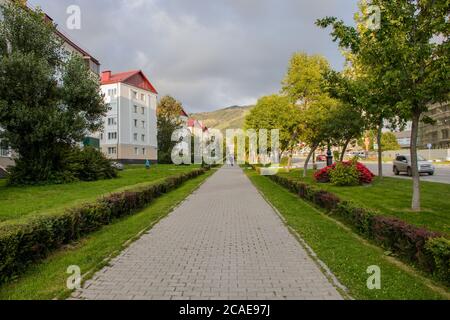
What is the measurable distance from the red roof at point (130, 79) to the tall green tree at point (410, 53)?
4917 cm

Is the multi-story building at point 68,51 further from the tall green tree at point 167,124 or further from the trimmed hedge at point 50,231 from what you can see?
the tall green tree at point 167,124

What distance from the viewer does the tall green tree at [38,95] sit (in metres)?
18.4

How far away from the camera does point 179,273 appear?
211 inches

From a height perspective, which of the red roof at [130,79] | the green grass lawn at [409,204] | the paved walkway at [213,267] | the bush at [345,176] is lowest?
the paved walkway at [213,267]

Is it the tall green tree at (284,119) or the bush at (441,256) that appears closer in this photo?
the bush at (441,256)

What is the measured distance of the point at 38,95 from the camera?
64.7 ft

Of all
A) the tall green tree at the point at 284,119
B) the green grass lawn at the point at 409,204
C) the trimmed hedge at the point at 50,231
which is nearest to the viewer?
the trimmed hedge at the point at 50,231

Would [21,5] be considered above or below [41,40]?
above

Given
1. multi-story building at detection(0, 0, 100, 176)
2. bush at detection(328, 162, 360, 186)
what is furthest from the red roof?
bush at detection(328, 162, 360, 186)

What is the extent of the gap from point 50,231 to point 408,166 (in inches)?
956

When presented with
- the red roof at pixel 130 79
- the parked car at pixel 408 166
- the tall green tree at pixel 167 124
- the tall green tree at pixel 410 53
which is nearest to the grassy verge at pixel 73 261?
the tall green tree at pixel 410 53
